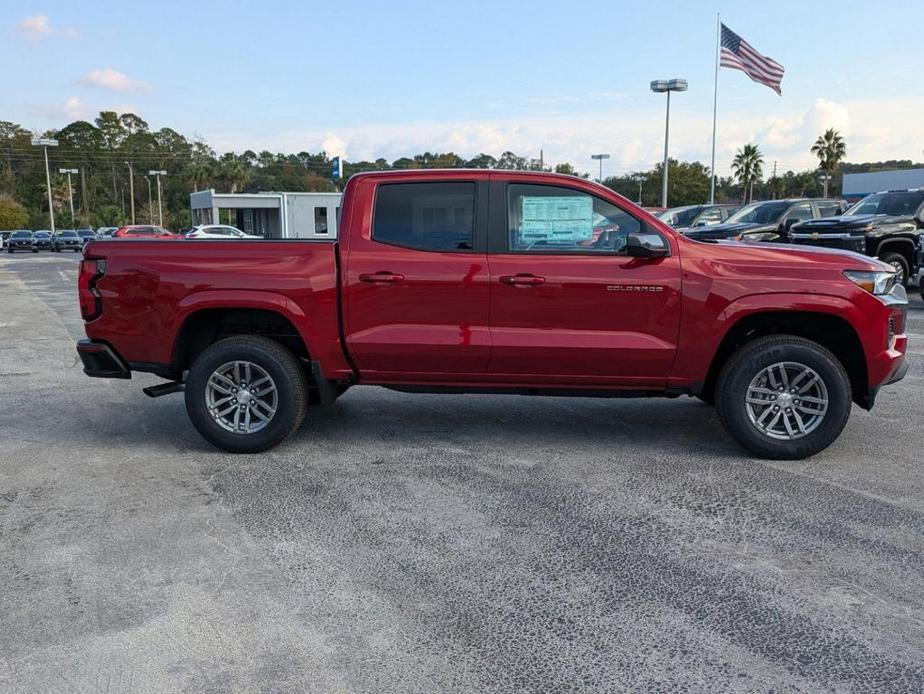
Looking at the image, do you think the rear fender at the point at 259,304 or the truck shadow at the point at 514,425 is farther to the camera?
the truck shadow at the point at 514,425

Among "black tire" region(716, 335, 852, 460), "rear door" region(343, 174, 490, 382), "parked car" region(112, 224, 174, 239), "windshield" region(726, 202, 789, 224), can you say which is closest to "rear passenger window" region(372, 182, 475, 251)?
"rear door" region(343, 174, 490, 382)

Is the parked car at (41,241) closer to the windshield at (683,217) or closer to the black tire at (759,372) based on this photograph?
the windshield at (683,217)

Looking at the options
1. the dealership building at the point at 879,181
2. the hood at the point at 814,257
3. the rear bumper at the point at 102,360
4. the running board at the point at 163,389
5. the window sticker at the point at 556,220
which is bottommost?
the running board at the point at 163,389

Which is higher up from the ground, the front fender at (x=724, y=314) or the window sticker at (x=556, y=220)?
the window sticker at (x=556, y=220)

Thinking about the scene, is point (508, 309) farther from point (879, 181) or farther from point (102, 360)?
point (879, 181)

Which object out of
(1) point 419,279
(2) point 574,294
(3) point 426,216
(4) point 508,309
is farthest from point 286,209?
(2) point 574,294

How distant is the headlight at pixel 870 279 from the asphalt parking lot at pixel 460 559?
1160 millimetres

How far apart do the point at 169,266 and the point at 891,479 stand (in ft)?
16.2

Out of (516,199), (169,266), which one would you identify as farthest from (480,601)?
(169,266)

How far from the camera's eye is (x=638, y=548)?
4.11 m

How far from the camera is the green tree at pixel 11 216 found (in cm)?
7581

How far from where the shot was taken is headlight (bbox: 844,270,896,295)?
5.34 meters

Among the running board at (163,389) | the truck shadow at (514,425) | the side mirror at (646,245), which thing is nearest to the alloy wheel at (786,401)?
the truck shadow at (514,425)

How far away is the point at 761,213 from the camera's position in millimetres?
19422
